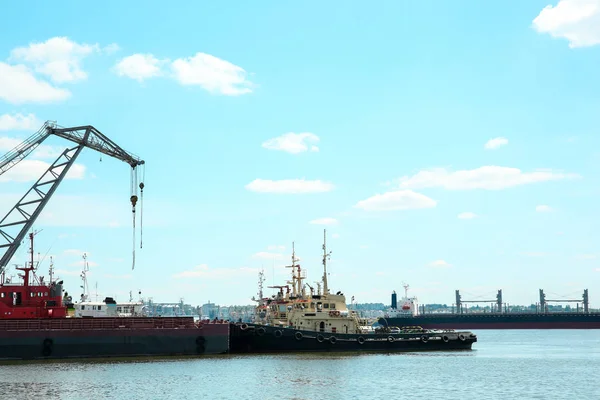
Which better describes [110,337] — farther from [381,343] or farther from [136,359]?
[381,343]

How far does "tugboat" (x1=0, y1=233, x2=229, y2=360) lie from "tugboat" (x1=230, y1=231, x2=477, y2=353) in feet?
16.1

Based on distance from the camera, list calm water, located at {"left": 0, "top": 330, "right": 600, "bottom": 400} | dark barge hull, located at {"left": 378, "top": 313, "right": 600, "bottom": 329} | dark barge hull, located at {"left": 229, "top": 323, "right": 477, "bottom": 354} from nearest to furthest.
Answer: calm water, located at {"left": 0, "top": 330, "right": 600, "bottom": 400}
dark barge hull, located at {"left": 229, "top": 323, "right": 477, "bottom": 354}
dark barge hull, located at {"left": 378, "top": 313, "right": 600, "bottom": 329}

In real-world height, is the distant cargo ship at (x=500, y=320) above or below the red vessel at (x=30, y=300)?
below

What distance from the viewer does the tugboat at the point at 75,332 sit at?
4891 centimetres

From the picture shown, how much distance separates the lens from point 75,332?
49.9 metres

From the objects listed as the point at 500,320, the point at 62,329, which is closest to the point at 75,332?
the point at 62,329

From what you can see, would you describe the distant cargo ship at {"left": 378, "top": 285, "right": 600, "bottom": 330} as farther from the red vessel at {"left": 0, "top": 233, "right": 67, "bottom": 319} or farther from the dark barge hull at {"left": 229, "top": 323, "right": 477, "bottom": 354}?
the red vessel at {"left": 0, "top": 233, "right": 67, "bottom": 319}

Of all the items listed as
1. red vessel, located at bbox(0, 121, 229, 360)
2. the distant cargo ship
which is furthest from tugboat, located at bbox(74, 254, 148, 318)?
the distant cargo ship

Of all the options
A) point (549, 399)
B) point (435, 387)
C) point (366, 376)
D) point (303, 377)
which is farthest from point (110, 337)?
point (549, 399)

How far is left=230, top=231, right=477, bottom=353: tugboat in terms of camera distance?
5869 centimetres

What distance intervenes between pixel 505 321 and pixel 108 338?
372 feet

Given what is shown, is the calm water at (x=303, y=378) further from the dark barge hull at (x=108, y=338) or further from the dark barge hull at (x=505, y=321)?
the dark barge hull at (x=505, y=321)

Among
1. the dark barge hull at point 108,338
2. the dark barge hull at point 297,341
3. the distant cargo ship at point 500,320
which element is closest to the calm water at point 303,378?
the dark barge hull at point 108,338

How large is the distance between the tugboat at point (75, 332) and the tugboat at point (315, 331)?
4.91 meters
